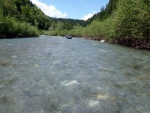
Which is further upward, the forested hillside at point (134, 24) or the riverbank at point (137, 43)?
the forested hillside at point (134, 24)

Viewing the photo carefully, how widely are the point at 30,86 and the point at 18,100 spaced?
2.48m

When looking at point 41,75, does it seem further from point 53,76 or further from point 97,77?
point 97,77

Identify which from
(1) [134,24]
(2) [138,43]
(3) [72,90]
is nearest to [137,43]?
(2) [138,43]

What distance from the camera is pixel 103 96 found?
1297 cm

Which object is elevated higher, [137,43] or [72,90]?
[72,90]

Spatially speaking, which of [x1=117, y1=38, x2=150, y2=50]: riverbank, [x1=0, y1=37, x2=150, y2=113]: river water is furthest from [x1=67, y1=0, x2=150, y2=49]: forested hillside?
[x1=0, y1=37, x2=150, y2=113]: river water

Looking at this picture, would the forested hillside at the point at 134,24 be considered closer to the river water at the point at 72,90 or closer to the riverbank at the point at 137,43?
the riverbank at the point at 137,43

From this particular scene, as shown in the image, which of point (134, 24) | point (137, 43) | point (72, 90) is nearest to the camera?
point (72, 90)

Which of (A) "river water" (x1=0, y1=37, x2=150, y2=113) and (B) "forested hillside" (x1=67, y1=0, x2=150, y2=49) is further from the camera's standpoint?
(B) "forested hillside" (x1=67, y1=0, x2=150, y2=49)

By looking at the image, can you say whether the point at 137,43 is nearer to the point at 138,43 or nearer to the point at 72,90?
the point at 138,43

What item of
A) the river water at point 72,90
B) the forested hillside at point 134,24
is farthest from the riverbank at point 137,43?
the river water at point 72,90

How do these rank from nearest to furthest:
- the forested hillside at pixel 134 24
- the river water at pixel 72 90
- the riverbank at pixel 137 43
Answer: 1. the river water at pixel 72 90
2. the forested hillside at pixel 134 24
3. the riverbank at pixel 137 43

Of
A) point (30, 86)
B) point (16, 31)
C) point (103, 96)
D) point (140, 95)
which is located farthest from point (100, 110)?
point (16, 31)

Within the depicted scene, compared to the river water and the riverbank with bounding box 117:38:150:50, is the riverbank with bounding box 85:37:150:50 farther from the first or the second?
the river water
